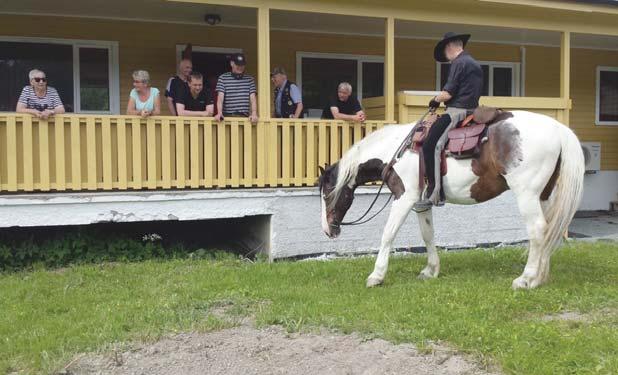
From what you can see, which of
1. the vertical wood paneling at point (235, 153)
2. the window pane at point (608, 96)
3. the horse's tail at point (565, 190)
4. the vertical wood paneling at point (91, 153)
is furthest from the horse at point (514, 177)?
the window pane at point (608, 96)

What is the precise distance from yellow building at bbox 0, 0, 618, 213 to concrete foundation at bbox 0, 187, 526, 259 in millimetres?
193

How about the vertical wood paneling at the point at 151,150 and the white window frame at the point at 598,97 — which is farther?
the white window frame at the point at 598,97

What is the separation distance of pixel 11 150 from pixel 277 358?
4.52 m

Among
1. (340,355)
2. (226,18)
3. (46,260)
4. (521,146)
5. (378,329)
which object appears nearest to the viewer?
(340,355)

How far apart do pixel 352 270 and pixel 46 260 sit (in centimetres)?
368

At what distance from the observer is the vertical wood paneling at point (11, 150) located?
6848 mm

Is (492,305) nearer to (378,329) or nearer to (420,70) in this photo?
(378,329)

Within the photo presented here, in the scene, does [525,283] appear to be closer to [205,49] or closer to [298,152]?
[298,152]

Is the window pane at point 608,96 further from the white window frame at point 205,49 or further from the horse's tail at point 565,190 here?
the horse's tail at point 565,190

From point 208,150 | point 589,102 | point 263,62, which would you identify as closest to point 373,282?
point 208,150

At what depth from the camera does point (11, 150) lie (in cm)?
686

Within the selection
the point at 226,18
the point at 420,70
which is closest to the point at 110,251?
the point at 226,18

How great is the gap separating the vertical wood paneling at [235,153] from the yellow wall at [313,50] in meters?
2.73

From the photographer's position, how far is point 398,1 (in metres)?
8.53
